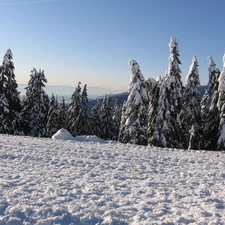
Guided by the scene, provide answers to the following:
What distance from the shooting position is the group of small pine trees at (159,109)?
24.2 metres

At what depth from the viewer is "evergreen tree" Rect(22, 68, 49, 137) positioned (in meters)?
31.0

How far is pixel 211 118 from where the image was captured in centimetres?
2589

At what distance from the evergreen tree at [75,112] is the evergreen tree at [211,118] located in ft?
67.1

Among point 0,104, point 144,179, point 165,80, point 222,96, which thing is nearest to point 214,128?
point 222,96

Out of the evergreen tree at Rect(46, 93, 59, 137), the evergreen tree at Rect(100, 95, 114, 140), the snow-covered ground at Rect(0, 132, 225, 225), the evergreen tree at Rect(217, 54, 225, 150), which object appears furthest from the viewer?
the evergreen tree at Rect(100, 95, 114, 140)

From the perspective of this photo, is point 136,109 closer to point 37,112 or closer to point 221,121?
point 221,121

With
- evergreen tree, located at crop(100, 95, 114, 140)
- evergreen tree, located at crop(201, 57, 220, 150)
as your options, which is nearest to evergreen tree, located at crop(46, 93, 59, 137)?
evergreen tree, located at crop(100, 95, 114, 140)

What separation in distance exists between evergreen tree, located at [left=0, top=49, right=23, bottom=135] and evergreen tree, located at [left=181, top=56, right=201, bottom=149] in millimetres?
19613

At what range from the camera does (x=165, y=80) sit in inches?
969

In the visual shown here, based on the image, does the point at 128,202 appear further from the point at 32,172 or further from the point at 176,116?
the point at 176,116

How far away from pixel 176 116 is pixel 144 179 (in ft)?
55.1

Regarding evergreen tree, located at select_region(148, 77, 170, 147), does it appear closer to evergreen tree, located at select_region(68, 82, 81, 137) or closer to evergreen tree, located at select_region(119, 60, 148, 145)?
evergreen tree, located at select_region(119, 60, 148, 145)

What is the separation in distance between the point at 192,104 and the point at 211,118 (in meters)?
2.63

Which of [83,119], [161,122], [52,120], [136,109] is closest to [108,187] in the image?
[136,109]
